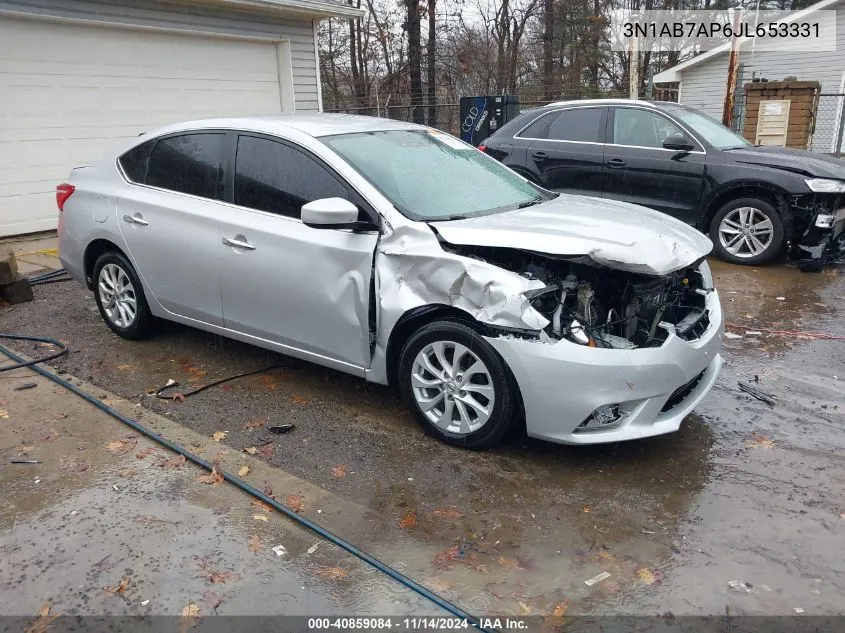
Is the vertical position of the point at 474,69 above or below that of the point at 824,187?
above

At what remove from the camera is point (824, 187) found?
714 cm

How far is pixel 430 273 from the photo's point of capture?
3.69m

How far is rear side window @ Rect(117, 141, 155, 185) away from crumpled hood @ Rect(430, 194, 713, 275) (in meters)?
2.60

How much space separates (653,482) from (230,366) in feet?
9.98

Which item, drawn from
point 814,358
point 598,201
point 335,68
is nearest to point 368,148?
point 598,201

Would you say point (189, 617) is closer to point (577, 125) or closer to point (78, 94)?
point (577, 125)

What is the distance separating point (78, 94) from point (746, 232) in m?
8.83

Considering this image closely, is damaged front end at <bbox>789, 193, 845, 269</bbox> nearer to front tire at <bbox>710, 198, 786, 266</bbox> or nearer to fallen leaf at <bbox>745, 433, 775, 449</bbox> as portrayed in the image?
front tire at <bbox>710, 198, 786, 266</bbox>

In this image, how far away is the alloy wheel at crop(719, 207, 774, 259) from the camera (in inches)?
298

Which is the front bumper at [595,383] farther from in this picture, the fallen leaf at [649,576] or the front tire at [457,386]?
the fallen leaf at [649,576]

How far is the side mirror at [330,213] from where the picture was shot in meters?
3.80

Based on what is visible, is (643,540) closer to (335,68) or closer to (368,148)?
(368,148)

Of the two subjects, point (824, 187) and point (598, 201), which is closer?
point (598, 201)

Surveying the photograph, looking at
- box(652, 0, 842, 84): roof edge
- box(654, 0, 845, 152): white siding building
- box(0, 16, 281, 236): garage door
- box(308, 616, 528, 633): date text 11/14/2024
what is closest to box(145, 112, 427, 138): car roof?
box(308, 616, 528, 633): date text 11/14/2024
